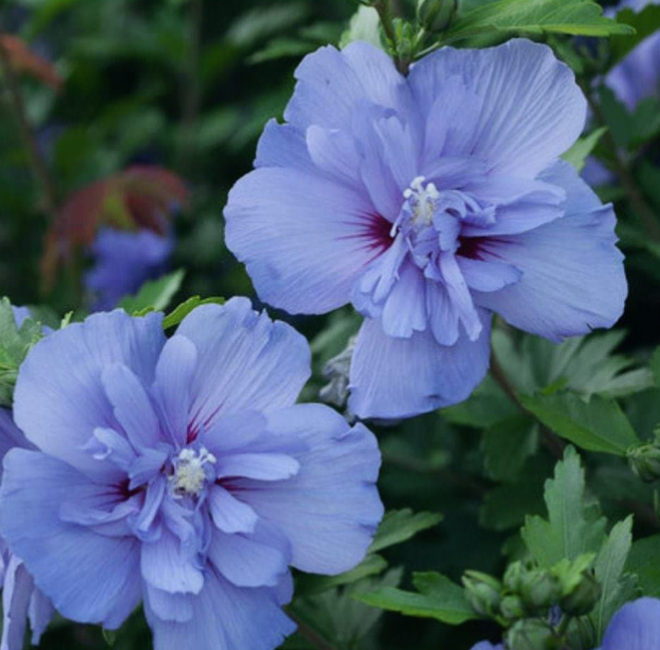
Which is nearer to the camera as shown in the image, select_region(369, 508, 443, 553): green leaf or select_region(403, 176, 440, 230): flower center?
select_region(403, 176, 440, 230): flower center

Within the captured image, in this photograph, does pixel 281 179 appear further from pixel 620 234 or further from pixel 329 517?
pixel 620 234

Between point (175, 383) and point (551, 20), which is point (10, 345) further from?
point (551, 20)

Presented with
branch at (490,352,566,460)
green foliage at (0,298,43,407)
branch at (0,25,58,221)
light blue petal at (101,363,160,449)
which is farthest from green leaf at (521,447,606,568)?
branch at (0,25,58,221)

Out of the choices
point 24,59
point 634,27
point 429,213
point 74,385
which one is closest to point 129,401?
point 74,385

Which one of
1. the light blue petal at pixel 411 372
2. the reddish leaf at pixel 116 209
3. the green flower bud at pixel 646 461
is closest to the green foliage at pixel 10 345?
the light blue petal at pixel 411 372

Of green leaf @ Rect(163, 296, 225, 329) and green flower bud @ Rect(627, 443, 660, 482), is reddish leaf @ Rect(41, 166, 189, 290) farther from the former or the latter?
green flower bud @ Rect(627, 443, 660, 482)

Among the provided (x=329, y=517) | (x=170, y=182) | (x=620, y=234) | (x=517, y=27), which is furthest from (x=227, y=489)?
(x=170, y=182)
